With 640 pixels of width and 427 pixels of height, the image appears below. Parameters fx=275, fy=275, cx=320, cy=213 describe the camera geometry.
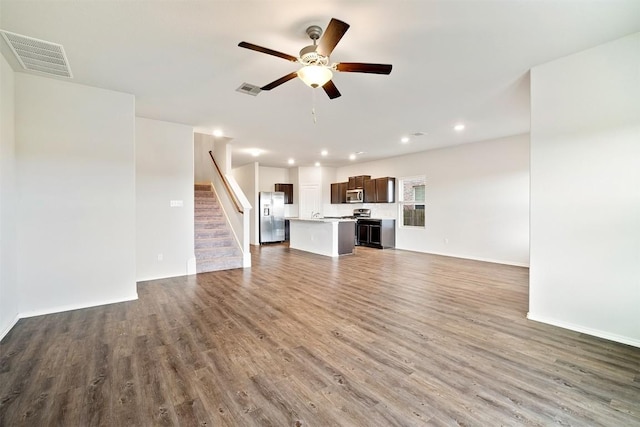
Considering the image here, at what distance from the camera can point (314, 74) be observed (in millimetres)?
2352

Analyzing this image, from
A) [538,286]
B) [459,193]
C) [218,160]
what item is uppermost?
[218,160]

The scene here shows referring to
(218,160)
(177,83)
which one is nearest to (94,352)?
(177,83)

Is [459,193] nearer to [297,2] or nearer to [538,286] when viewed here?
[538,286]

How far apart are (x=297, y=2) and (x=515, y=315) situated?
3901mm

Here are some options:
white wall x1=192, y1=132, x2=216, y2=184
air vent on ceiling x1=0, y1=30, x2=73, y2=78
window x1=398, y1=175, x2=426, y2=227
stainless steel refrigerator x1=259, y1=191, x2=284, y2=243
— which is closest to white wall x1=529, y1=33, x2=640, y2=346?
window x1=398, y1=175, x2=426, y2=227

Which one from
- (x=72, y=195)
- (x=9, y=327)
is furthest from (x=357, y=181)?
(x=9, y=327)

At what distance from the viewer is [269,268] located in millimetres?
5750

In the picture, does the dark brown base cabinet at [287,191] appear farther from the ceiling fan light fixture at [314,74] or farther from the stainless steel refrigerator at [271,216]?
the ceiling fan light fixture at [314,74]

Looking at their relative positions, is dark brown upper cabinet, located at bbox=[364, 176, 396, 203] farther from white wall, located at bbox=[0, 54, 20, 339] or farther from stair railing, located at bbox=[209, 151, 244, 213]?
white wall, located at bbox=[0, 54, 20, 339]

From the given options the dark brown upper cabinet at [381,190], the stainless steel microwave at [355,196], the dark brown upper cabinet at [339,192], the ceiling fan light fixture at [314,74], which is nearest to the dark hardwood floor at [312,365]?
the ceiling fan light fixture at [314,74]

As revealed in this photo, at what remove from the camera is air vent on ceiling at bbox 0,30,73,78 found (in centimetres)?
254

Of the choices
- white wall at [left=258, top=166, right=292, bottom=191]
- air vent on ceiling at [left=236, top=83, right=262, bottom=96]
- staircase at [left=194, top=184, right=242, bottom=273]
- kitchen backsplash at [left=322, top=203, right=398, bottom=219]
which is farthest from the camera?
white wall at [left=258, top=166, right=292, bottom=191]

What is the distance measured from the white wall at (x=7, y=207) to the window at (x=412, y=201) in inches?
313

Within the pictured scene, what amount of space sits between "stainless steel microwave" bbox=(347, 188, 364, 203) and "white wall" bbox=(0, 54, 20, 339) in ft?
25.9
